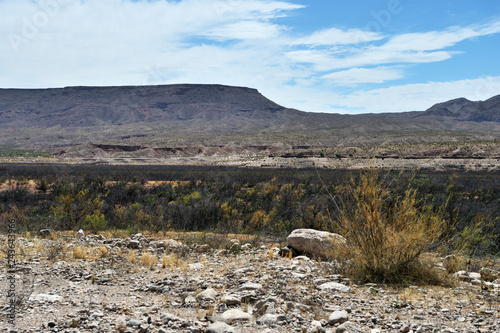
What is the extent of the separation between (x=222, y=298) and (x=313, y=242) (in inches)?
106

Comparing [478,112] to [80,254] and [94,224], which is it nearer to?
[94,224]

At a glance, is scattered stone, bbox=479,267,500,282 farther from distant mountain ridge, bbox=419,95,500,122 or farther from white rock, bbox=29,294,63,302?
distant mountain ridge, bbox=419,95,500,122

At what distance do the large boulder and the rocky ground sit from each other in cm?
39

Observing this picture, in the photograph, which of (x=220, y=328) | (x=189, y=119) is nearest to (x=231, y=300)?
(x=220, y=328)

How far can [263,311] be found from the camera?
4.50m

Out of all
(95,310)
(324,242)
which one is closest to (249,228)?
(324,242)

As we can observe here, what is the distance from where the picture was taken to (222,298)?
4.91 meters

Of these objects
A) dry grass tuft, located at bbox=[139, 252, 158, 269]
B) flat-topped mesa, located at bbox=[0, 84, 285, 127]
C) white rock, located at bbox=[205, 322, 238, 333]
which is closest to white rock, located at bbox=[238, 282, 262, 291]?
white rock, located at bbox=[205, 322, 238, 333]

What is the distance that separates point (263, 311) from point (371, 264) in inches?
79.0

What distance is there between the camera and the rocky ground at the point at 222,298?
160 inches

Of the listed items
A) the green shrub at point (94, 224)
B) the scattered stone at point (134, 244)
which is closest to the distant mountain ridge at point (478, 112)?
the green shrub at point (94, 224)

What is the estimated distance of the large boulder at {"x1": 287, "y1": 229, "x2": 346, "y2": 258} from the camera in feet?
22.0

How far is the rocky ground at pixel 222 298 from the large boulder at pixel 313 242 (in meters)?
0.39

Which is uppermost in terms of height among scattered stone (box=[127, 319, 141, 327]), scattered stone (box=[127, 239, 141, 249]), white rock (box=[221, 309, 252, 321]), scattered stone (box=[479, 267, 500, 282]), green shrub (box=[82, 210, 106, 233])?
scattered stone (box=[479, 267, 500, 282])
